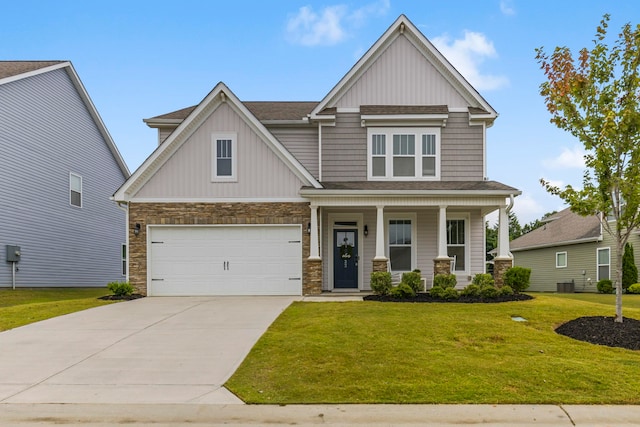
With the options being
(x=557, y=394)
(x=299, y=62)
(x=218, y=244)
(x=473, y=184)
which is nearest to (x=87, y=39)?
(x=299, y=62)

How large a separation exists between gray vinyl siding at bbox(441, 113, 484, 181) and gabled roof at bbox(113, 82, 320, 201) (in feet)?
15.9

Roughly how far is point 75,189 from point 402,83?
49.8 ft

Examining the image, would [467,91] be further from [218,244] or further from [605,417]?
[605,417]

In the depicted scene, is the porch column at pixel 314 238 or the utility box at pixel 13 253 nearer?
the porch column at pixel 314 238

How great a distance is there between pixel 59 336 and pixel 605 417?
9120 millimetres

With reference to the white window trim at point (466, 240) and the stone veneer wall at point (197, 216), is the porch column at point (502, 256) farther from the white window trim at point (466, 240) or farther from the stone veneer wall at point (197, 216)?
the stone veneer wall at point (197, 216)

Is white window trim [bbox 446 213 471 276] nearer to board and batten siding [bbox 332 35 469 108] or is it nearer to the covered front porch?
the covered front porch

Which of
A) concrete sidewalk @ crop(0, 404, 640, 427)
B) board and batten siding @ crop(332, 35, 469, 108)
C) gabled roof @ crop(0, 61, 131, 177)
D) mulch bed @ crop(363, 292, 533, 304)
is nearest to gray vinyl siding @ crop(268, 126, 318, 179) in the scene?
board and batten siding @ crop(332, 35, 469, 108)

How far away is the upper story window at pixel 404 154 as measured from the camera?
17.1m

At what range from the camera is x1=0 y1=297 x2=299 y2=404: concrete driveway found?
6.58m

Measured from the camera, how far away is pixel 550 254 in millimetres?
31156

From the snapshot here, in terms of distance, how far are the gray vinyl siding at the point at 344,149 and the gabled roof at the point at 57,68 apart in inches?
459

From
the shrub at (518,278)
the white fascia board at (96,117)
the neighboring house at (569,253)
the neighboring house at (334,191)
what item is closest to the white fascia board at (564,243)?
the neighboring house at (569,253)

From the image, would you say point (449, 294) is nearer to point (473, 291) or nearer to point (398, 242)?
point (473, 291)
